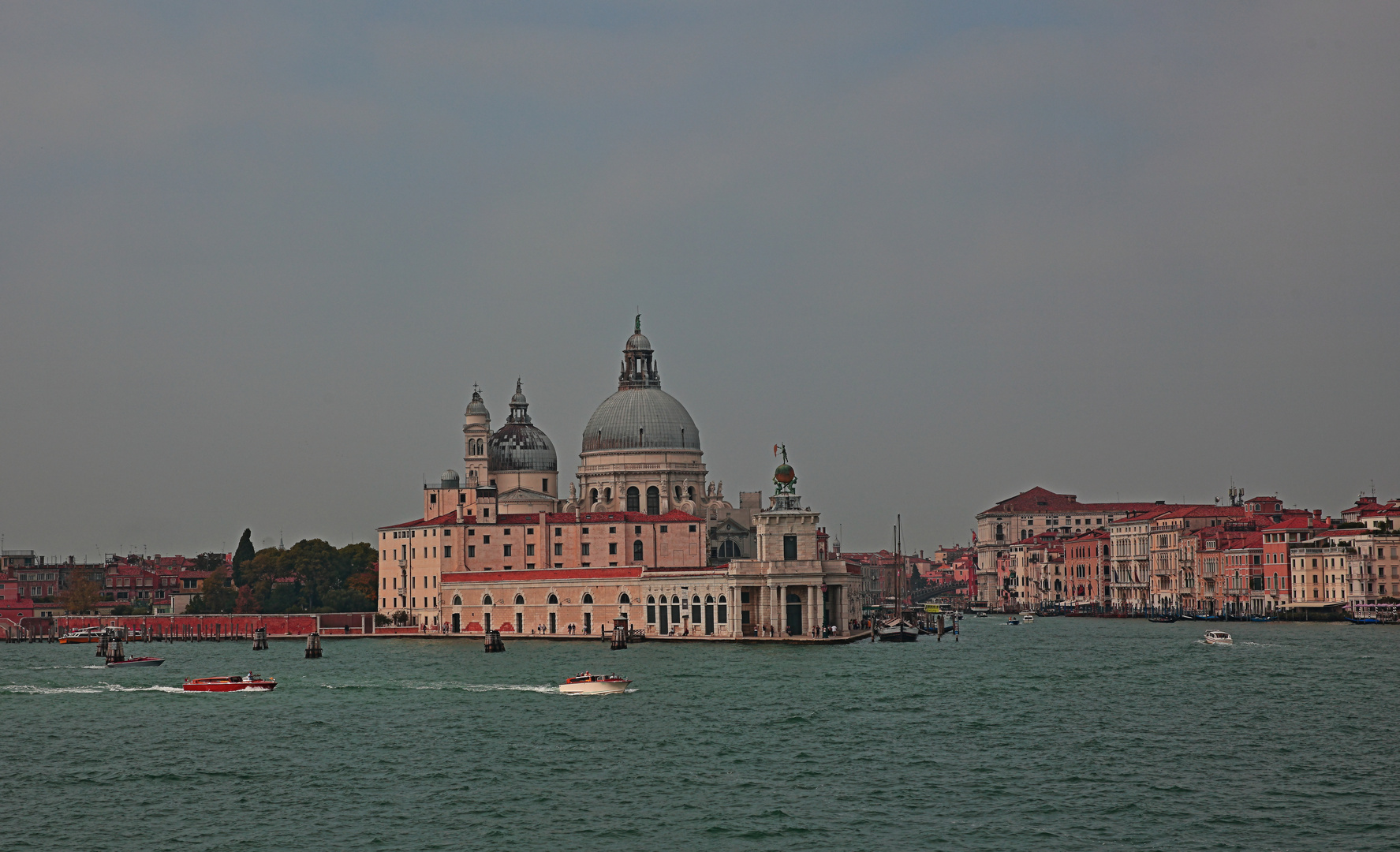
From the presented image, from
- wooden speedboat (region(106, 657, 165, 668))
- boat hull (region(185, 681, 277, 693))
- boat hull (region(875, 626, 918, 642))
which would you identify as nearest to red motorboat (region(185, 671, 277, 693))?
boat hull (region(185, 681, 277, 693))

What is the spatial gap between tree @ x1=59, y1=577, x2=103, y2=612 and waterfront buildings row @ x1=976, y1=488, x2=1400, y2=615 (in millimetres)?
65306

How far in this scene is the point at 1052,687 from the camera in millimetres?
49562

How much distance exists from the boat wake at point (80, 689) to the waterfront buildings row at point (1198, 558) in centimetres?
6349

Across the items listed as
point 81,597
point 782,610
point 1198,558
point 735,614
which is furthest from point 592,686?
point 1198,558

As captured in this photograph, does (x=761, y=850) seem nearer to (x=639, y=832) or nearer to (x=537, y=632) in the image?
(x=639, y=832)

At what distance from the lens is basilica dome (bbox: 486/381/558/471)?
94000 millimetres

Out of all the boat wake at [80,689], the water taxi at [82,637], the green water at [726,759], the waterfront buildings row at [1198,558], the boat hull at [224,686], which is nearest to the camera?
the green water at [726,759]

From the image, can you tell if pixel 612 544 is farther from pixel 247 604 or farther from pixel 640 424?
pixel 247 604

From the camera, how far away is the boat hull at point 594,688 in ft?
158

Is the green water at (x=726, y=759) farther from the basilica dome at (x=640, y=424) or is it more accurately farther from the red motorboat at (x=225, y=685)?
the basilica dome at (x=640, y=424)

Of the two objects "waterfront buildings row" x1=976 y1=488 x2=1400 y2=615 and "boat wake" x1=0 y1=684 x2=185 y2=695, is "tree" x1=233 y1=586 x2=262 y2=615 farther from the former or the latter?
"waterfront buildings row" x1=976 y1=488 x2=1400 y2=615

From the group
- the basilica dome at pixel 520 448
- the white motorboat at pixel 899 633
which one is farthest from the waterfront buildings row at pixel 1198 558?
the basilica dome at pixel 520 448

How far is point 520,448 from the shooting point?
94.3m

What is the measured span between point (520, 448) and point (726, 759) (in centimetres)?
6072
